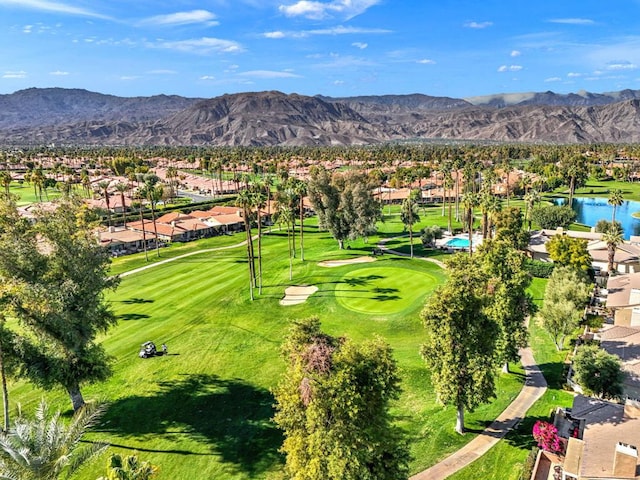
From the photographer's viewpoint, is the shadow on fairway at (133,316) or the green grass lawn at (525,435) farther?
the shadow on fairway at (133,316)

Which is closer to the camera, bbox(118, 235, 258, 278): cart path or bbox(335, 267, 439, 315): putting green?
bbox(335, 267, 439, 315): putting green

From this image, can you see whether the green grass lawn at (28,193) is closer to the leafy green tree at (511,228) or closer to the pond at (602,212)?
the leafy green tree at (511,228)

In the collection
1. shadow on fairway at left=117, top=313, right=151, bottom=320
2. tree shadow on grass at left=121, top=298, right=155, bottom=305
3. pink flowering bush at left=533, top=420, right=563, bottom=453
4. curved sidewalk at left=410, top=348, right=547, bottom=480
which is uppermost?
tree shadow on grass at left=121, top=298, right=155, bottom=305

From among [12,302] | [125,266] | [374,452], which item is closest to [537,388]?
[374,452]

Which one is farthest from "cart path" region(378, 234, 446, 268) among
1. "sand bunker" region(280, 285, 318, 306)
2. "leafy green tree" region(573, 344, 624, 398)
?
"leafy green tree" region(573, 344, 624, 398)

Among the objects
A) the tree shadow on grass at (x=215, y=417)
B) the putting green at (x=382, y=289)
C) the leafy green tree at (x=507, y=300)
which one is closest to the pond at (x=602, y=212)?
the putting green at (x=382, y=289)

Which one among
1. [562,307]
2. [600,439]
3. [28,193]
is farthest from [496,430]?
[28,193]

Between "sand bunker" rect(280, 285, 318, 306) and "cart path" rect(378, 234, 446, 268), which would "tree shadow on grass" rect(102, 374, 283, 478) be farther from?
"cart path" rect(378, 234, 446, 268)
